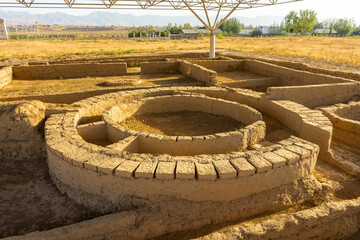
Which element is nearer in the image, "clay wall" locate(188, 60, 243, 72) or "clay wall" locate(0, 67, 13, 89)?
"clay wall" locate(0, 67, 13, 89)

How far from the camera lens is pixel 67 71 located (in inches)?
486

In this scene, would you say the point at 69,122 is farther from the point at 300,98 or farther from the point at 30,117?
the point at 300,98

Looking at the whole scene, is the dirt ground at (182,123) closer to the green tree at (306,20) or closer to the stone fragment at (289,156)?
the stone fragment at (289,156)

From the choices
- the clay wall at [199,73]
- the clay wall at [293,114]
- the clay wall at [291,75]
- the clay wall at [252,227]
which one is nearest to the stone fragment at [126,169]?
the clay wall at [252,227]

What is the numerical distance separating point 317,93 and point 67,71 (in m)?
10.6

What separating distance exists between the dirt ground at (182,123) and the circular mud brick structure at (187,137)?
18 cm

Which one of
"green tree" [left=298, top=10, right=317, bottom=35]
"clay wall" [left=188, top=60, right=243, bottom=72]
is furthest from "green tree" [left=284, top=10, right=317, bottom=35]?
"clay wall" [left=188, top=60, right=243, bottom=72]

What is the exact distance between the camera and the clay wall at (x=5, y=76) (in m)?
10.4

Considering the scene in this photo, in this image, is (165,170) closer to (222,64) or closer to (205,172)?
(205,172)

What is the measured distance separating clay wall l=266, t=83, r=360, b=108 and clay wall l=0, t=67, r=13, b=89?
10.1m

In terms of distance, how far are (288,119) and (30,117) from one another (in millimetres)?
6253

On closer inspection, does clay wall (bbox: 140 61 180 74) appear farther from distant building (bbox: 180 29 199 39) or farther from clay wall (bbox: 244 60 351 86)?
distant building (bbox: 180 29 199 39)

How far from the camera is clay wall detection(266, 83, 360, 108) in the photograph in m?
7.80

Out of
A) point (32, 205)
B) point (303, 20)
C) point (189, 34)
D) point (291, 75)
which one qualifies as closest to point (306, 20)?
point (303, 20)
